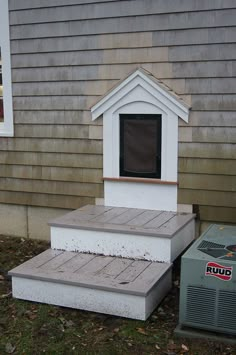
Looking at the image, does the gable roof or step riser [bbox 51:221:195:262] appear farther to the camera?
the gable roof

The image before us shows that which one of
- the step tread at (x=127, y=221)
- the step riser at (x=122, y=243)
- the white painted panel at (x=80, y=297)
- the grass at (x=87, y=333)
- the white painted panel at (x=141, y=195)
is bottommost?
the grass at (x=87, y=333)

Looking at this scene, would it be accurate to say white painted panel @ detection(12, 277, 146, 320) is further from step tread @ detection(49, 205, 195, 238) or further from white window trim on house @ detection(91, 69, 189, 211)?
white window trim on house @ detection(91, 69, 189, 211)

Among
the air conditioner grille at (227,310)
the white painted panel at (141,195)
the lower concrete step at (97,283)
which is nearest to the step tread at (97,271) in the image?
the lower concrete step at (97,283)

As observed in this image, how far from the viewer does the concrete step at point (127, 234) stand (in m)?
4.36

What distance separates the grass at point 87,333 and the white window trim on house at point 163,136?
4.48ft

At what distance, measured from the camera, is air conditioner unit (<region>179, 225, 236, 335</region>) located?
340 cm

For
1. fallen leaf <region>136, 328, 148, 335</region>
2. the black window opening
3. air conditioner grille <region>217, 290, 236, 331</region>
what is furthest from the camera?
the black window opening

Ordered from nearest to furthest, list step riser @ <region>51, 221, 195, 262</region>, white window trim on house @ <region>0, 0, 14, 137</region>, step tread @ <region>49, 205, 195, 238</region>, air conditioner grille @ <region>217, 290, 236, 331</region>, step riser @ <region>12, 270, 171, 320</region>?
1. air conditioner grille @ <region>217, 290, 236, 331</region>
2. step riser @ <region>12, 270, 171, 320</region>
3. step riser @ <region>51, 221, 195, 262</region>
4. step tread @ <region>49, 205, 195, 238</region>
5. white window trim on house @ <region>0, 0, 14, 137</region>

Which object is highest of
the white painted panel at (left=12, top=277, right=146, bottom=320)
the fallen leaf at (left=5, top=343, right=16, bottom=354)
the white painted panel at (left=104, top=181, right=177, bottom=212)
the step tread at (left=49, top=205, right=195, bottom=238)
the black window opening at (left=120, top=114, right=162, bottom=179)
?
the black window opening at (left=120, top=114, right=162, bottom=179)

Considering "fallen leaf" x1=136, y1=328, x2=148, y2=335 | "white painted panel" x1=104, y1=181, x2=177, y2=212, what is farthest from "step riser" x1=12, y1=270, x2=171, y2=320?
"white painted panel" x1=104, y1=181, x2=177, y2=212

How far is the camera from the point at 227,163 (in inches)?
194

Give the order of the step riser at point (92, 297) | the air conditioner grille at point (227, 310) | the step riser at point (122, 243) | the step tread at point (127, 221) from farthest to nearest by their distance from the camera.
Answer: the step tread at point (127, 221) → the step riser at point (122, 243) → the step riser at point (92, 297) → the air conditioner grille at point (227, 310)

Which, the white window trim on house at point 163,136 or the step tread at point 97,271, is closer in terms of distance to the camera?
the step tread at point 97,271

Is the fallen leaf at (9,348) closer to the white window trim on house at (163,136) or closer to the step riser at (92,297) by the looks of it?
the step riser at (92,297)
